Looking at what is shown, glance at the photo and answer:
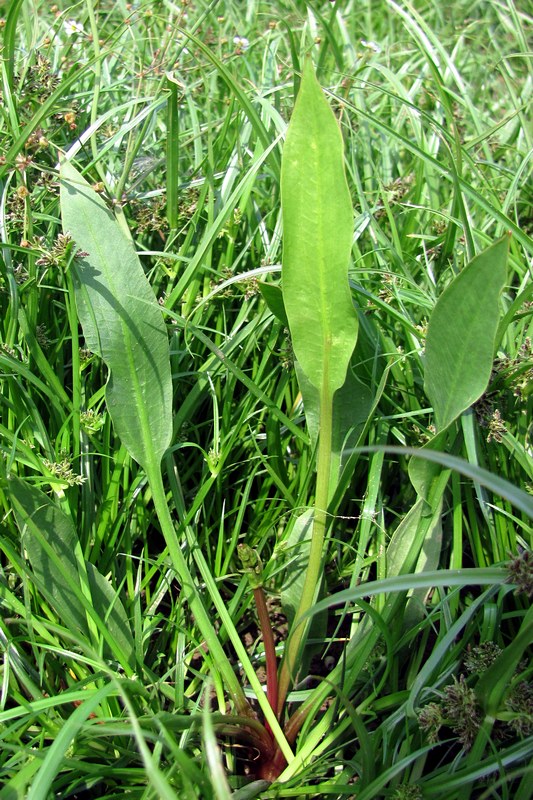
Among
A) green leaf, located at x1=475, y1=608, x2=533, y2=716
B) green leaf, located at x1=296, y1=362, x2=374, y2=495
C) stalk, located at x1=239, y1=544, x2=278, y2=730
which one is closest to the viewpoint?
green leaf, located at x1=475, y1=608, x2=533, y2=716

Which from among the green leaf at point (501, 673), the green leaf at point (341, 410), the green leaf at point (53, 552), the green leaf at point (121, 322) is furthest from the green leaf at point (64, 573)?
the green leaf at point (501, 673)

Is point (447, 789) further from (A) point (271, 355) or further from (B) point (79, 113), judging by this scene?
(B) point (79, 113)

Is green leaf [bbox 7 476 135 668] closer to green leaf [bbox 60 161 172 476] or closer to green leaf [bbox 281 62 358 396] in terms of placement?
green leaf [bbox 60 161 172 476]

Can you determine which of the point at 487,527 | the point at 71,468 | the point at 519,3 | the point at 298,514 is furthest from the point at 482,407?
the point at 519,3

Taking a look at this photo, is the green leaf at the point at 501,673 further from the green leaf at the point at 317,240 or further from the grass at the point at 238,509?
the green leaf at the point at 317,240

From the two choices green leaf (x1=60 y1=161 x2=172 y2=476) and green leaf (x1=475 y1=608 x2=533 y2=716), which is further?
green leaf (x1=60 y1=161 x2=172 y2=476)

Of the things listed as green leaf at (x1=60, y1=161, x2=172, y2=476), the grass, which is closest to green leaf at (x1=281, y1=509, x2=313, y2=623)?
the grass
